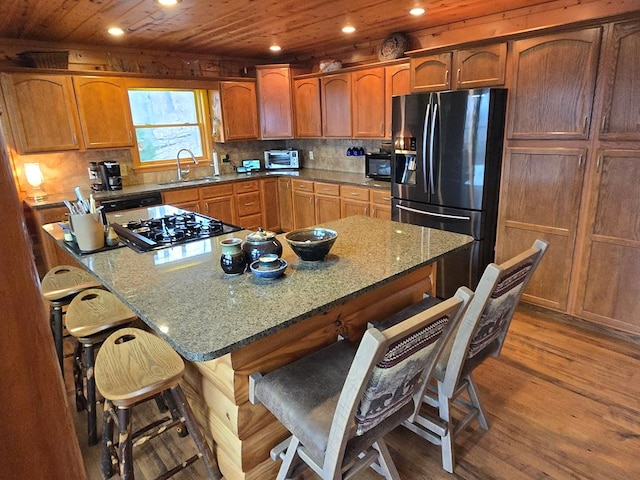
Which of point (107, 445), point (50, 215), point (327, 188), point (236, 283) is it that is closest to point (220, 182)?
point (327, 188)

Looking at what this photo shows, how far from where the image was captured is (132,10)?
3018mm

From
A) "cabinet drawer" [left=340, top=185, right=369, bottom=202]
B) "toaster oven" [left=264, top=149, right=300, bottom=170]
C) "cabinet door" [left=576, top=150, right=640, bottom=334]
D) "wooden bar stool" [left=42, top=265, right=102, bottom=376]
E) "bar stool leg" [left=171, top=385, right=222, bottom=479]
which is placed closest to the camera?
"bar stool leg" [left=171, top=385, right=222, bottom=479]

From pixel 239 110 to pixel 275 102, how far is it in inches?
18.8

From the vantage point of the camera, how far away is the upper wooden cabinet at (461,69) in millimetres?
3110

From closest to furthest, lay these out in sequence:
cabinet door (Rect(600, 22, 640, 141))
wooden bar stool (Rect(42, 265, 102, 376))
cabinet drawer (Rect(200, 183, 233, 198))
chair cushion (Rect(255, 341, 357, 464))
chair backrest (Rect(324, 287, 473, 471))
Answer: chair backrest (Rect(324, 287, 473, 471)) → chair cushion (Rect(255, 341, 357, 464)) → wooden bar stool (Rect(42, 265, 102, 376)) → cabinet door (Rect(600, 22, 640, 141)) → cabinet drawer (Rect(200, 183, 233, 198))

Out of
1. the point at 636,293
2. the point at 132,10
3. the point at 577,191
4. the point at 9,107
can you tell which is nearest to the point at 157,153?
the point at 9,107

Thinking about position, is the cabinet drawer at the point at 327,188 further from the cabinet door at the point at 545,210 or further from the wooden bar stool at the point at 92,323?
the wooden bar stool at the point at 92,323

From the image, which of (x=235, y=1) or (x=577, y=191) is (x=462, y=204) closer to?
(x=577, y=191)

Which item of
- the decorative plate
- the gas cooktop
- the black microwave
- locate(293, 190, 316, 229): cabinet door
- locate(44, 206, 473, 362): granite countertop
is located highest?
the decorative plate

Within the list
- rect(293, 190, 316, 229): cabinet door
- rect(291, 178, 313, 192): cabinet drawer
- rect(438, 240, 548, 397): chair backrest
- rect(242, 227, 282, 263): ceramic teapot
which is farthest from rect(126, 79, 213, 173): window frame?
rect(438, 240, 548, 397): chair backrest

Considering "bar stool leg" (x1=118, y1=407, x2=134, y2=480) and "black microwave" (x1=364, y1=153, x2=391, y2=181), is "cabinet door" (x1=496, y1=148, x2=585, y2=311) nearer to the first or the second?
"black microwave" (x1=364, y1=153, x2=391, y2=181)

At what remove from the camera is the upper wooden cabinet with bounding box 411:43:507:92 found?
3110 mm

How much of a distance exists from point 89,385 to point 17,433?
6.31 feet

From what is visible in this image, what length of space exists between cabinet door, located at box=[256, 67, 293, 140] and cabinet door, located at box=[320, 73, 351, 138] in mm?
538
